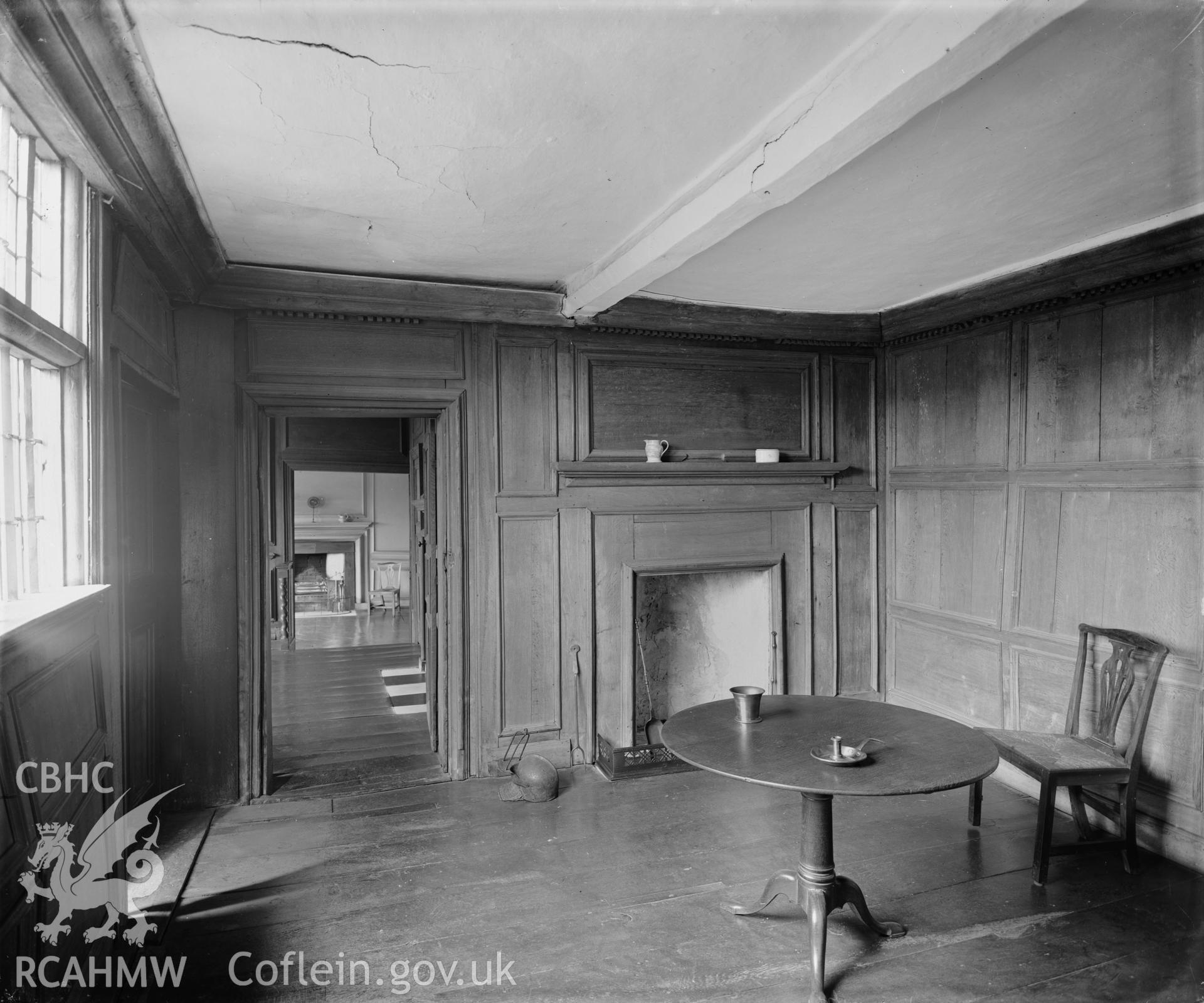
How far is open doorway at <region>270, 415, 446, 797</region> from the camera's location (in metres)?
4.36

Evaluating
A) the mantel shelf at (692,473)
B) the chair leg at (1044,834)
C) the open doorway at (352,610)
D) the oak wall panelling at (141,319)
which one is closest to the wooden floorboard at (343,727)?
the open doorway at (352,610)

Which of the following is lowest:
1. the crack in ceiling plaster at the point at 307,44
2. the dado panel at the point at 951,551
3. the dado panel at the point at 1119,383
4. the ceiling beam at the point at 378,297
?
the dado panel at the point at 951,551

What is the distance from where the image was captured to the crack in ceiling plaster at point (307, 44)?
1.82 metres

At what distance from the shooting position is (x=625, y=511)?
14.2 feet

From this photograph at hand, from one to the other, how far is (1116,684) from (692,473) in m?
2.24

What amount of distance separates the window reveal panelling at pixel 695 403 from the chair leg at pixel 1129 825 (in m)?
2.34

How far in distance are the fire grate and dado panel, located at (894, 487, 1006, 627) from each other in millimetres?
1744

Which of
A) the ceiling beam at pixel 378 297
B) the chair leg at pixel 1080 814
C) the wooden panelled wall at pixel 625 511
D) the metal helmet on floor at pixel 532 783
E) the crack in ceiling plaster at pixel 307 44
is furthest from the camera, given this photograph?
the wooden panelled wall at pixel 625 511

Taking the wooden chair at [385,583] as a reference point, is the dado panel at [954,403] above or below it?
above

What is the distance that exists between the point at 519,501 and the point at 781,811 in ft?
6.68

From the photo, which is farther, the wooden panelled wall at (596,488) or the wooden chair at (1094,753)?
the wooden panelled wall at (596,488)

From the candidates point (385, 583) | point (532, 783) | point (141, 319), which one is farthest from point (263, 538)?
point (385, 583)

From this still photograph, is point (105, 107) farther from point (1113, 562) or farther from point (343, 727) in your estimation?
point (1113, 562)

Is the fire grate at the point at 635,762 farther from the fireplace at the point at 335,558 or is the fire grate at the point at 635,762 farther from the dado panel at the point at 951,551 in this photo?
the fireplace at the point at 335,558
